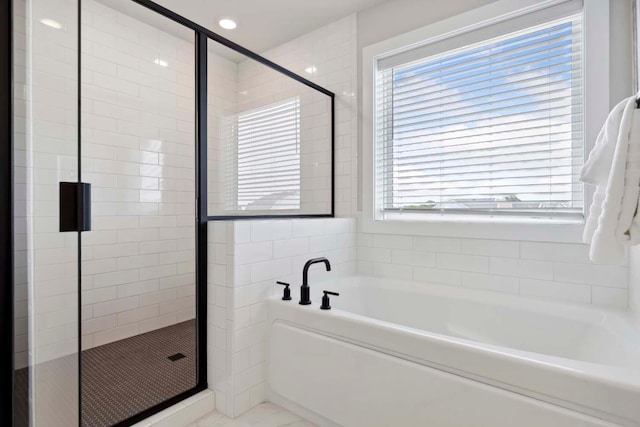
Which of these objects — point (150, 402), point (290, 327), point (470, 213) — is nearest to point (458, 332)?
point (470, 213)

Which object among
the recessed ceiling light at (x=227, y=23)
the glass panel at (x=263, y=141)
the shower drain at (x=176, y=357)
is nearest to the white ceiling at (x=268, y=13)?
the recessed ceiling light at (x=227, y=23)

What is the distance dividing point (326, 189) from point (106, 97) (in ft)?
5.72

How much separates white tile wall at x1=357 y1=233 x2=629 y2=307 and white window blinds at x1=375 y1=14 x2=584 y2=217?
23 centimetres

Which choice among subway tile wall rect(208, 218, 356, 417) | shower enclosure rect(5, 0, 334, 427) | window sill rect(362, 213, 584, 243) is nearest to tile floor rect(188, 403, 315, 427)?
subway tile wall rect(208, 218, 356, 417)

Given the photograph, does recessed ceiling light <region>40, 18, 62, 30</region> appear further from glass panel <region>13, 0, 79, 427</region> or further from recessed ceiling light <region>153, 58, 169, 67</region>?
recessed ceiling light <region>153, 58, 169, 67</region>

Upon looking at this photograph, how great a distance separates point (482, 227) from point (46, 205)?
7.17ft

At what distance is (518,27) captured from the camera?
1.97m

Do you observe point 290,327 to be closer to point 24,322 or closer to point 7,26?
point 24,322

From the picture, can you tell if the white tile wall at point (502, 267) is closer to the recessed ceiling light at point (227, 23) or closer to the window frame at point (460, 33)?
the window frame at point (460, 33)

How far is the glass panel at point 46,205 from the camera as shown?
1.03 m

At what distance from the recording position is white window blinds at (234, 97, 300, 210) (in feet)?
7.14

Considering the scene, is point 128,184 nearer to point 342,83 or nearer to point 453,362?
point 342,83

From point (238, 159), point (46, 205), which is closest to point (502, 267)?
point (238, 159)

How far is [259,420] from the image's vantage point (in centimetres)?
165
